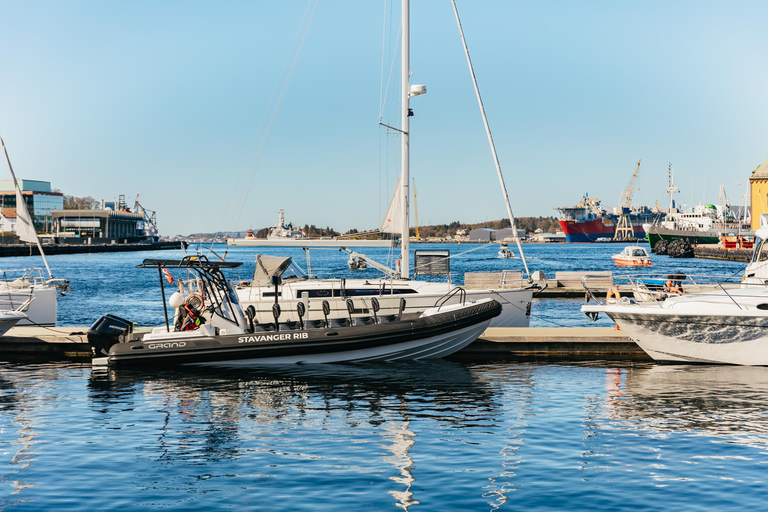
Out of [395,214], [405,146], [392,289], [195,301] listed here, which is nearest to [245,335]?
[195,301]

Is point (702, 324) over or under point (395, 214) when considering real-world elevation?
under

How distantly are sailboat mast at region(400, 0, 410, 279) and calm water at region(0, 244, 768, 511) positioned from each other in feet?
17.9

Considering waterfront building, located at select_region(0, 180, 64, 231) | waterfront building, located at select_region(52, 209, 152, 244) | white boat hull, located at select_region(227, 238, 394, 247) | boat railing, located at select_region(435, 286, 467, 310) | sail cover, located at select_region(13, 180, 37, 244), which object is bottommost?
boat railing, located at select_region(435, 286, 467, 310)

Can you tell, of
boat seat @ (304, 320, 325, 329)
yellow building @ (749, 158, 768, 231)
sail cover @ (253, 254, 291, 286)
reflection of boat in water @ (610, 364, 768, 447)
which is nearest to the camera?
reflection of boat in water @ (610, 364, 768, 447)

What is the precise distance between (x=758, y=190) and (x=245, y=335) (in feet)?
348

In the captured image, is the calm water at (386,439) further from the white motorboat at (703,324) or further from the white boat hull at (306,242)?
the white boat hull at (306,242)

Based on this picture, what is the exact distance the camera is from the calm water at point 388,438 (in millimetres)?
9477

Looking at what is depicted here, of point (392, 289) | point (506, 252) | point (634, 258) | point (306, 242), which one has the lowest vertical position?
point (392, 289)

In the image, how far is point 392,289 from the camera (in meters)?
21.5

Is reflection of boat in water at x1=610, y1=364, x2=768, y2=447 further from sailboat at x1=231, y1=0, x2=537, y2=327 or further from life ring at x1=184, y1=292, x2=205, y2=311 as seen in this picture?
life ring at x1=184, y1=292, x2=205, y2=311

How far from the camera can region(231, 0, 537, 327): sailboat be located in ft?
70.3

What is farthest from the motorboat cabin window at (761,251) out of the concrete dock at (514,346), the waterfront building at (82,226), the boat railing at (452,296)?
the waterfront building at (82,226)

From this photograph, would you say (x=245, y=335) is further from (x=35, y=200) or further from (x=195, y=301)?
(x=35, y=200)

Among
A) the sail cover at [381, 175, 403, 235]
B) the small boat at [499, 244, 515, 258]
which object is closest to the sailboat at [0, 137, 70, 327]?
the sail cover at [381, 175, 403, 235]
